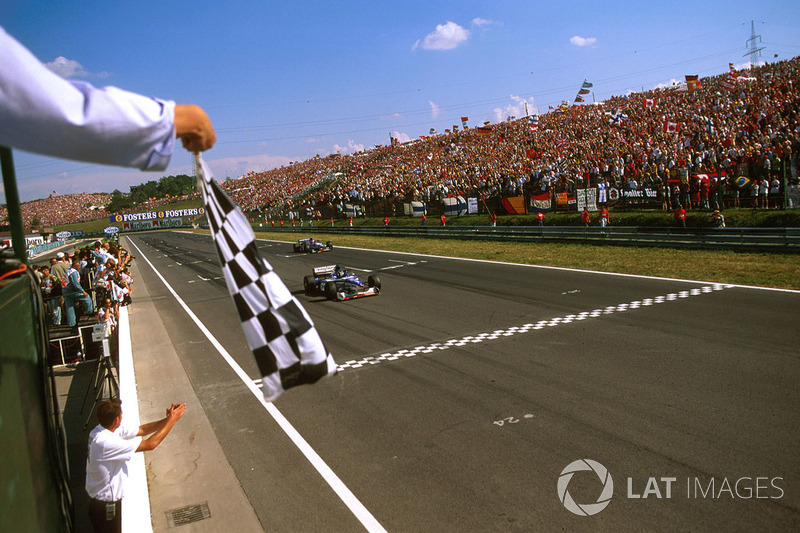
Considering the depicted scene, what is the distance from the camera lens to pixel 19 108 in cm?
115

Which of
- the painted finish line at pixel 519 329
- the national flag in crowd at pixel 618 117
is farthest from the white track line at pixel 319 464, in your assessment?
the national flag in crowd at pixel 618 117

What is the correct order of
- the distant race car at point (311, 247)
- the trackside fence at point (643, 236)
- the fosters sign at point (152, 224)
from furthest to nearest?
1. the fosters sign at point (152, 224)
2. the distant race car at point (311, 247)
3. the trackside fence at point (643, 236)

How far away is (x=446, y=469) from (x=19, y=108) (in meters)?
4.66

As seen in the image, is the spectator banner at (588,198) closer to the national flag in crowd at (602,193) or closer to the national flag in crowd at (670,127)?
the national flag in crowd at (602,193)

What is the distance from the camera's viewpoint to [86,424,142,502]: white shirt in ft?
13.1

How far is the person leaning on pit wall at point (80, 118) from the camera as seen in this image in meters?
1.15

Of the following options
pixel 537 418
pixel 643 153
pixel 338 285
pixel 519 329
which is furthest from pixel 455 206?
pixel 537 418

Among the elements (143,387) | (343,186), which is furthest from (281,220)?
(143,387)

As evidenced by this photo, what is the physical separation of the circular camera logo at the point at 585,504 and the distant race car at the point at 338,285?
9948 mm

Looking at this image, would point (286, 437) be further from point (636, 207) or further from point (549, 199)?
point (549, 199)

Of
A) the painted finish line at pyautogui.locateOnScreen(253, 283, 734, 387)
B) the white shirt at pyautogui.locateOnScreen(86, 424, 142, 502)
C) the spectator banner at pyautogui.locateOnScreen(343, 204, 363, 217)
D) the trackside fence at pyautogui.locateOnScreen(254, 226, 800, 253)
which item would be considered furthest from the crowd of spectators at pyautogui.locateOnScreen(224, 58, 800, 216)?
the white shirt at pyautogui.locateOnScreen(86, 424, 142, 502)

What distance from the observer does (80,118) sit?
1214 millimetres

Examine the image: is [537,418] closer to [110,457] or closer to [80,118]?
[110,457]

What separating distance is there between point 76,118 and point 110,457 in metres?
3.58
